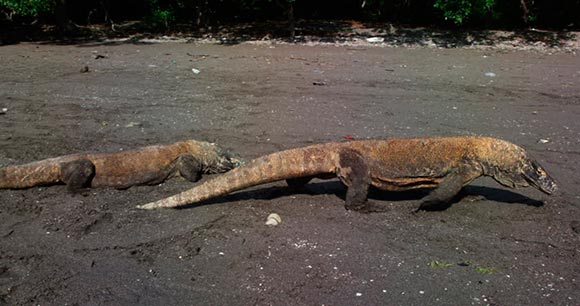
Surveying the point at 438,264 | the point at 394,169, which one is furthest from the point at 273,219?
the point at 438,264

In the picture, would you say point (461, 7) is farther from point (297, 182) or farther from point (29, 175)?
point (29, 175)

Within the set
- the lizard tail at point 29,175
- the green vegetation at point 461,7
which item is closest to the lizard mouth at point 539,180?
the lizard tail at point 29,175

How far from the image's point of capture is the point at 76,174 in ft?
18.9

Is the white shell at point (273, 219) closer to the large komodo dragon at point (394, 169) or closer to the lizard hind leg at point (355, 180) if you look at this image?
the large komodo dragon at point (394, 169)

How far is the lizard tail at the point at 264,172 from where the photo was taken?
5.10 meters

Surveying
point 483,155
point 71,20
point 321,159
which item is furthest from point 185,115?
point 71,20

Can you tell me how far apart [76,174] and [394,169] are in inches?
124

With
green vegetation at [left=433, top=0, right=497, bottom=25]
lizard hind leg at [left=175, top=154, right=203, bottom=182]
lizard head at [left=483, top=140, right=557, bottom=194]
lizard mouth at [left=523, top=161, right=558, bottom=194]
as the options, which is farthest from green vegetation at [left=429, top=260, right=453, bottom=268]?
green vegetation at [left=433, top=0, right=497, bottom=25]

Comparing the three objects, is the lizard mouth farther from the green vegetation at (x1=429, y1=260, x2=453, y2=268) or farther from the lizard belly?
the green vegetation at (x1=429, y1=260, x2=453, y2=268)

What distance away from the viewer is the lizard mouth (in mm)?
5004

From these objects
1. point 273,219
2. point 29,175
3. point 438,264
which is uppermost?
point 438,264

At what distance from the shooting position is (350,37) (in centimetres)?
1521

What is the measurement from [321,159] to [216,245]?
4.26 ft

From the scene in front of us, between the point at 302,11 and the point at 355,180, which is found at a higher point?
the point at 355,180
